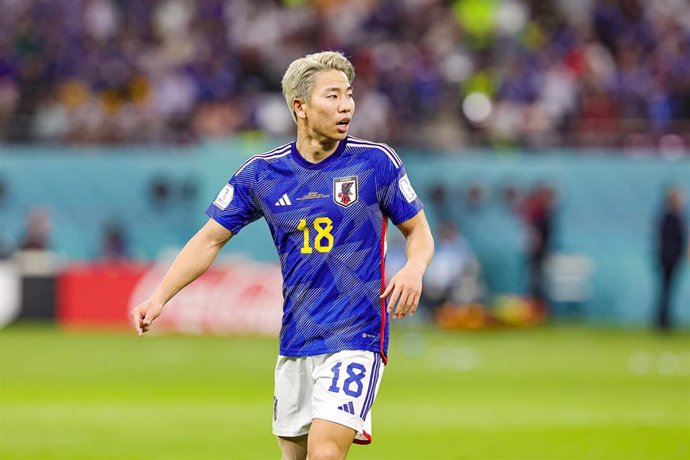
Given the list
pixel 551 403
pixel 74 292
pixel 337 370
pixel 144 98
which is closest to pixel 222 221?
pixel 337 370

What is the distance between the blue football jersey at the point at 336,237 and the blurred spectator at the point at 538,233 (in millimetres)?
17543

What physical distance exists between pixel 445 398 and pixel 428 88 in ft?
35.2

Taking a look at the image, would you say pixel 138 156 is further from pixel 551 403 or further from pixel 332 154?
pixel 332 154

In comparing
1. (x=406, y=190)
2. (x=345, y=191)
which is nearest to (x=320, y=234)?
→ (x=345, y=191)

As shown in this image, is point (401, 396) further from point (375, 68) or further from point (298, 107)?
point (375, 68)

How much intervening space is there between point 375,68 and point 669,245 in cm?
667

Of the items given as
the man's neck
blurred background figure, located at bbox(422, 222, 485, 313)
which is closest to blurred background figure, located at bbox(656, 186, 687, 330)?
blurred background figure, located at bbox(422, 222, 485, 313)

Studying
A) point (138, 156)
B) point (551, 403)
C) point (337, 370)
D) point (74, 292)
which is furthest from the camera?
point (138, 156)

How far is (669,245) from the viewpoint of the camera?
2292cm

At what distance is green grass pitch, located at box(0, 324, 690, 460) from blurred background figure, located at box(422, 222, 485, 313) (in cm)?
80

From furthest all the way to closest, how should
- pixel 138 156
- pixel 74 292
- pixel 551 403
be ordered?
1. pixel 138 156
2. pixel 74 292
3. pixel 551 403

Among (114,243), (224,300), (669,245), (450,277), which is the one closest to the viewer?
(224,300)

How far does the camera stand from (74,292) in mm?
23891

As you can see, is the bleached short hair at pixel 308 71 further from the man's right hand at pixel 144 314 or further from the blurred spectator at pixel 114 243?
the blurred spectator at pixel 114 243
